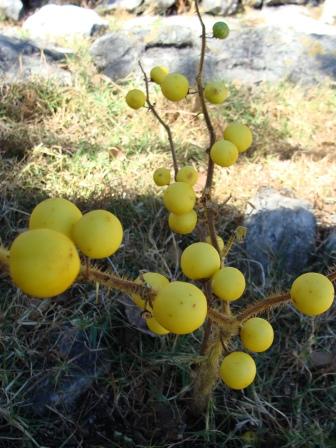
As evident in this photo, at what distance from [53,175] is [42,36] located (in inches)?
87.3

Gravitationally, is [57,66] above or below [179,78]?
below

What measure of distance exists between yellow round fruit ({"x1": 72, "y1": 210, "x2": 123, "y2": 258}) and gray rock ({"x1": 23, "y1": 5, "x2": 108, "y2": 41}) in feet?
12.1

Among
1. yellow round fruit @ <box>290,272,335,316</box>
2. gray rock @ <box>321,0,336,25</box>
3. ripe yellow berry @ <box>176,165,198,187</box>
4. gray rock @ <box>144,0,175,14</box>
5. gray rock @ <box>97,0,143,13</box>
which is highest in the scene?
yellow round fruit @ <box>290,272,335,316</box>

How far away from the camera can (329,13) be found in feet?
15.9

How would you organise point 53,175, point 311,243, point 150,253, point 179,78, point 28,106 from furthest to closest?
1. point 28,106
2. point 53,175
3. point 311,243
4. point 150,253
5. point 179,78

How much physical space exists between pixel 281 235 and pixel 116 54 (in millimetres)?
2133

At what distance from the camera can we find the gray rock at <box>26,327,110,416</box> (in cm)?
136

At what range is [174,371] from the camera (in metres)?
1.42

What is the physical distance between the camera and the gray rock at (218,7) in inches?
190

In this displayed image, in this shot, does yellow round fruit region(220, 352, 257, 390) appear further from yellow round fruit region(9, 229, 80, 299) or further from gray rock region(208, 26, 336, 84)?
gray rock region(208, 26, 336, 84)

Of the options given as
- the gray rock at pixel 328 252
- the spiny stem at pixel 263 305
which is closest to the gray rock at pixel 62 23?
the gray rock at pixel 328 252

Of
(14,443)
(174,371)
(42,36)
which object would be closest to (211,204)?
(174,371)

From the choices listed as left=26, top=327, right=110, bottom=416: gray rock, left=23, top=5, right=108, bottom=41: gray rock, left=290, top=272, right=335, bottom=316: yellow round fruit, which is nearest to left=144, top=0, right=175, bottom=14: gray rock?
left=23, top=5, right=108, bottom=41: gray rock

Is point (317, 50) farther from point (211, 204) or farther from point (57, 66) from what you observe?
point (211, 204)
